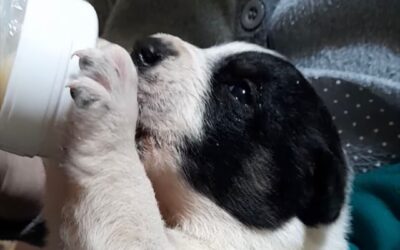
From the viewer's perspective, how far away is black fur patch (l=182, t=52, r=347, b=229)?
1.00 metres

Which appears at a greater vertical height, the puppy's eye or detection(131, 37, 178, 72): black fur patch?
detection(131, 37, 178, 72): black fur patch

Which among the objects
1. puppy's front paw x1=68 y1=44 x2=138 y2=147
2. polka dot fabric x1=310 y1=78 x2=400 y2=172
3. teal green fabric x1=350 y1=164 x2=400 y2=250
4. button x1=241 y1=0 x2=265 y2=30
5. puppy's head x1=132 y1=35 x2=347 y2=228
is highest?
puppy's front paw x1=68 y1=44 x2=138 y2=147

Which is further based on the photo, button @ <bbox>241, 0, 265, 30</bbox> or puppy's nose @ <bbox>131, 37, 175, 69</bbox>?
button @ <bbox>241, 0, 265, 30</bbox>

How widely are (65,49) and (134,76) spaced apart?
0.32ft

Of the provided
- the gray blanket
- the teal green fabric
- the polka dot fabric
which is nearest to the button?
the gray blanket

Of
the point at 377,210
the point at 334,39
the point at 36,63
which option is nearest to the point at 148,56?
the point at 36,63

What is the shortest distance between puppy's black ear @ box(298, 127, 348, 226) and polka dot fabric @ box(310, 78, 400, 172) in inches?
14.0

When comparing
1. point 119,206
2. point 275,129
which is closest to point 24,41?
point 119,206

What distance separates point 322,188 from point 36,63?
41 centimetres

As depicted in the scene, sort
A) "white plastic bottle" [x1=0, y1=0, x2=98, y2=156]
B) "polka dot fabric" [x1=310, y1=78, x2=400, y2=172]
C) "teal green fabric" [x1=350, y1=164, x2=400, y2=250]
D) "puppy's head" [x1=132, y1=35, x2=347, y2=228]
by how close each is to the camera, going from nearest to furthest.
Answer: "white plastic bottle" [x1=0, y1=0, x2=98, y2=156]
"puppy's head" [x1=132, y1=35, x2=347, y2=228]
"teal green fabric" [x1=350, y1=164, x2=400, y2=250]
"polka dot fabric" [x1=310, y1=78, x2=400, y2=172]

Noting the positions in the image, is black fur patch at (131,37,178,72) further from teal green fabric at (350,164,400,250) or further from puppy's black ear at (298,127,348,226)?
teal green fabric at (350,164,400,250)

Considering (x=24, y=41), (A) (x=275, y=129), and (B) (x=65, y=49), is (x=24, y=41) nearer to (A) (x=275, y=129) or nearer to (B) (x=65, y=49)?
(B) (x=65, y=49)

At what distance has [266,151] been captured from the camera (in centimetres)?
102

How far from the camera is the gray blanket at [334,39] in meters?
1.41
